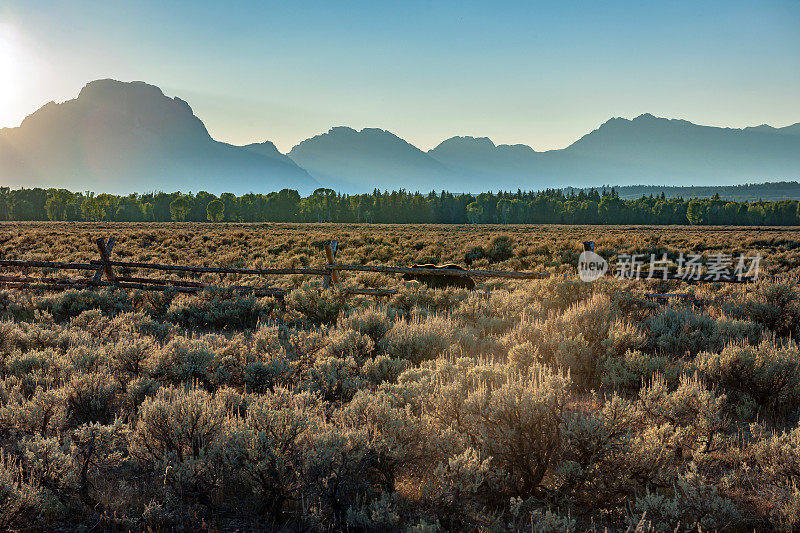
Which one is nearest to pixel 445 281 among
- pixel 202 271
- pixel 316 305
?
pixel 316 305

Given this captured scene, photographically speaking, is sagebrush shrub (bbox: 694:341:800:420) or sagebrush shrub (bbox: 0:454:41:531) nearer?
sagebrush shrub (bbox: 0:454:41:531)

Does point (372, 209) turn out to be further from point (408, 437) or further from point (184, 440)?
point (408, 437)

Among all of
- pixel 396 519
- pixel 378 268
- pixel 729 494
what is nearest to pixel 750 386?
pixel 729 494

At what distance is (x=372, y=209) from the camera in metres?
139

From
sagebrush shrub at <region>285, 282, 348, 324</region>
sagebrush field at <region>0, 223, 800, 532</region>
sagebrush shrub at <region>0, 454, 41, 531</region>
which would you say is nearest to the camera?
sagebrush shrub at <region>0, 454, 41, 531</region>

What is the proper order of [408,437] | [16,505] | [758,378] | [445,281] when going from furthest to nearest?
[445,281] < [758,378] < [408,437] < [16,505]

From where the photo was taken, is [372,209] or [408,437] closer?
[408,437]

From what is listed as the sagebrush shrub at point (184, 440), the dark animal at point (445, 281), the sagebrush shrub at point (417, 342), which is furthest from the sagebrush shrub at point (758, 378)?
the dark animal at point (445, 281)

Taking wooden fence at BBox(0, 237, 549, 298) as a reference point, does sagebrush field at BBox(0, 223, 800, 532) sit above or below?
below

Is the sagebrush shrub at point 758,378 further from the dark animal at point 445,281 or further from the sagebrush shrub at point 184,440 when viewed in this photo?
the dark animal at point 445,281

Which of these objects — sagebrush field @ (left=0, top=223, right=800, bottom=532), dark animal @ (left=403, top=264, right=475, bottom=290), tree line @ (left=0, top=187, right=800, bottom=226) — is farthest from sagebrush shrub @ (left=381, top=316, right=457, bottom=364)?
tree line @ (left=0, top=187, right=800, bottom=226)

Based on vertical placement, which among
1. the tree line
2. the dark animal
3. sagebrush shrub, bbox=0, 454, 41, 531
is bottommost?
sagebrush shrub, bbox=0, 454, 41, 531

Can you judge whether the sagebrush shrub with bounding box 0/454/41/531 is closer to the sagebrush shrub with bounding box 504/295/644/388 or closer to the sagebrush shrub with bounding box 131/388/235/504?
the sagebrush shrub with bounding box 131/388/235/504

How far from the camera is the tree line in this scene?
399 feet
